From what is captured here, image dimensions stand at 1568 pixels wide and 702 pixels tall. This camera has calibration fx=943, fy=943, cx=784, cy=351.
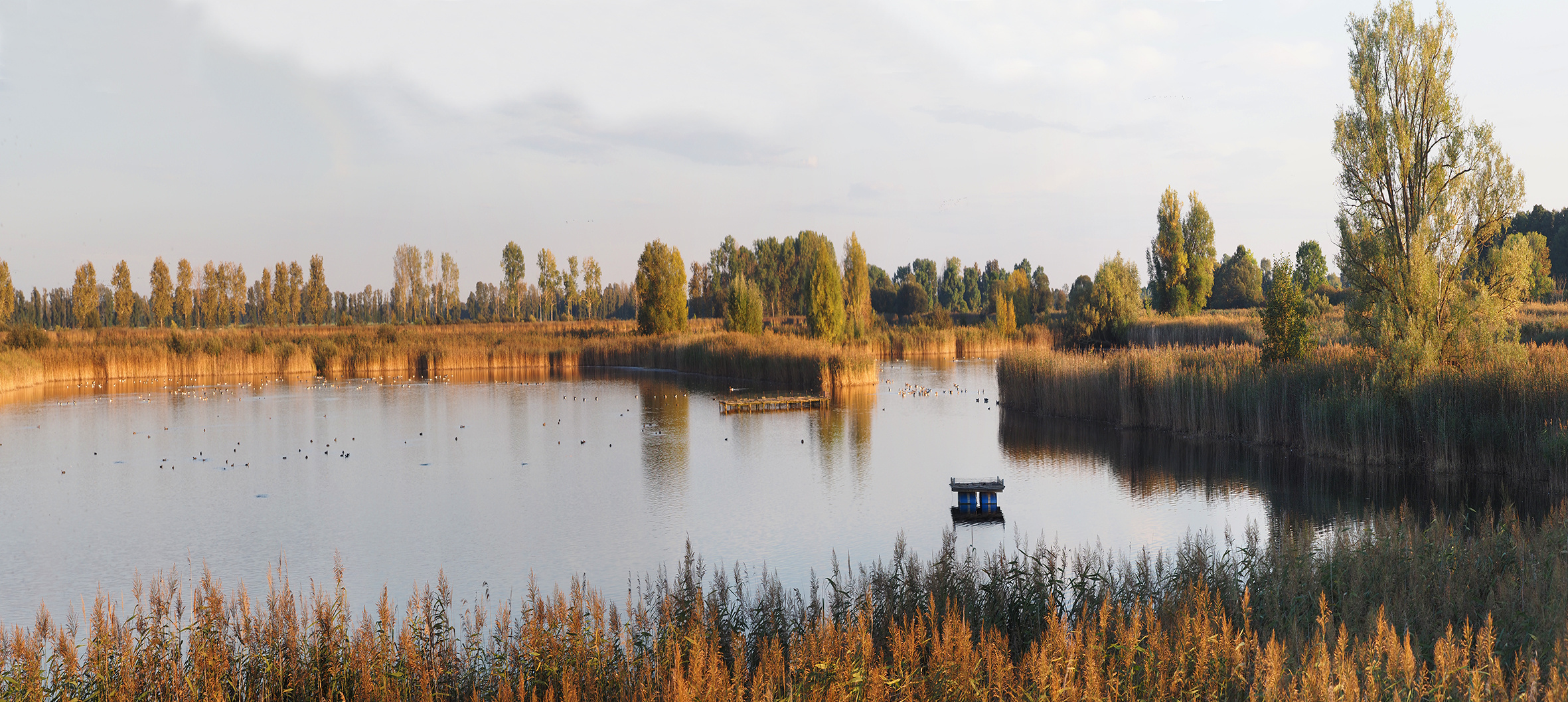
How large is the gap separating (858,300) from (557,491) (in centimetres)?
3468

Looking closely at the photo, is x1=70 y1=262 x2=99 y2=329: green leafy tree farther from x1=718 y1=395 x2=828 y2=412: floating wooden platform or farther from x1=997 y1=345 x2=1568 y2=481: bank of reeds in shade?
x1=997 y1=345 x2=1568 y2=481: bank of reeds in shade

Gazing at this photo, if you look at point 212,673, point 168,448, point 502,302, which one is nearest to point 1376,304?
point 212,673

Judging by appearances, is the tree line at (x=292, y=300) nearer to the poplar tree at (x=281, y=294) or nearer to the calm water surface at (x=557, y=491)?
the poplar tree at (x=281, y=294)

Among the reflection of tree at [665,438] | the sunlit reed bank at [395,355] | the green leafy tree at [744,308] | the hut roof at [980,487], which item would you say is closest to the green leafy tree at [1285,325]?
the hut roof at [980,487]

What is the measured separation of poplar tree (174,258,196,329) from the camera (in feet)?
214

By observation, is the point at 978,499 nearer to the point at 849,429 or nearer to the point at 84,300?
the point at 849,429

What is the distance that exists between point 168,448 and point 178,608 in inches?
643

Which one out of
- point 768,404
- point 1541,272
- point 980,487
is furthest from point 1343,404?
point 1541,272

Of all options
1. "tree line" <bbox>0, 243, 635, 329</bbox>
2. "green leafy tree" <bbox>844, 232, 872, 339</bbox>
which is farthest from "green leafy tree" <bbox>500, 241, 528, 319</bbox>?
"green leafy tree" <bbox>844, 232, 872, 339</bbox>

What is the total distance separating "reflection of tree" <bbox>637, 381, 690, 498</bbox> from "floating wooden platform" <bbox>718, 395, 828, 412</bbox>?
1.30 meters

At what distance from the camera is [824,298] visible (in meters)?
42.1

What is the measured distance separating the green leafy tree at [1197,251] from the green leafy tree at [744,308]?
23583 millimetres

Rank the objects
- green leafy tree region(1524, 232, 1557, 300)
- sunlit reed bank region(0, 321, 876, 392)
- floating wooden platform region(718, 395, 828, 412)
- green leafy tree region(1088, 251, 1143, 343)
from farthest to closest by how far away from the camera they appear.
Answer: green leafy tree region(1088, 251, 1143, 343), green leafy tree region(1524, 232, 1557, 300), sunlit reed bank region(0, 321, 876, 392), floating wooden platform region(718, 395, 828, 412)

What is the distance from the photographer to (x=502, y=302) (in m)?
93.5
